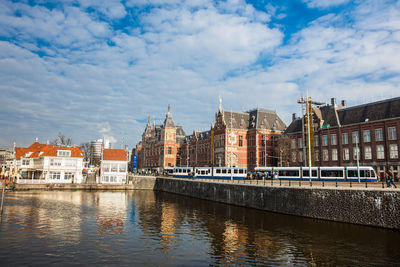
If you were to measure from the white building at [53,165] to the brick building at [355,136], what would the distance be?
55.1 m

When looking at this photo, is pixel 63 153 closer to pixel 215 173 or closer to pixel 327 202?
pixel 215 173

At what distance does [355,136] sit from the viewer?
A: 60.5m

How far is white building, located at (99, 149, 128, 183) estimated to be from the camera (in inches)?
2985

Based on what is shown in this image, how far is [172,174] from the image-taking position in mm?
83375

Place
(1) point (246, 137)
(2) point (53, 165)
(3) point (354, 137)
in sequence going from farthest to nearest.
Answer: (1) point (246, 137) → (2) point (53, 165) → (3) point (354, 137)

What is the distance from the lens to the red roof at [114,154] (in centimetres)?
7653

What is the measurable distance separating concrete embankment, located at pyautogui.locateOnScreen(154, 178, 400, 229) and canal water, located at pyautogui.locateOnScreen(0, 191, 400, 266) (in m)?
1.15

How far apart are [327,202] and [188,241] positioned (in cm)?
1578

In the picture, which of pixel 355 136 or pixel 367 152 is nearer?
pixel 367 152

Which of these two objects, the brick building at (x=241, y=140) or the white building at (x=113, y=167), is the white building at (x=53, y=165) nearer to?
the white building at (x=113, y=167)

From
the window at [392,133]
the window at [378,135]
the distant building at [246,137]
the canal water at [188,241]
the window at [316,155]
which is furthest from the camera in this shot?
the distant building at [246,137]

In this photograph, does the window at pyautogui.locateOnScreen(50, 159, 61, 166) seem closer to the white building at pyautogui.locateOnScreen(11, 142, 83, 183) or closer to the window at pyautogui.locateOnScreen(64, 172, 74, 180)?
the white building at pyautogui.locateOnScreen(11, 142, 83, 183)

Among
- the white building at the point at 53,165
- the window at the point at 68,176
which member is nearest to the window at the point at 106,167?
the white building at the point at 53,165

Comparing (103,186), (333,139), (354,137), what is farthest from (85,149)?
(354,137)
